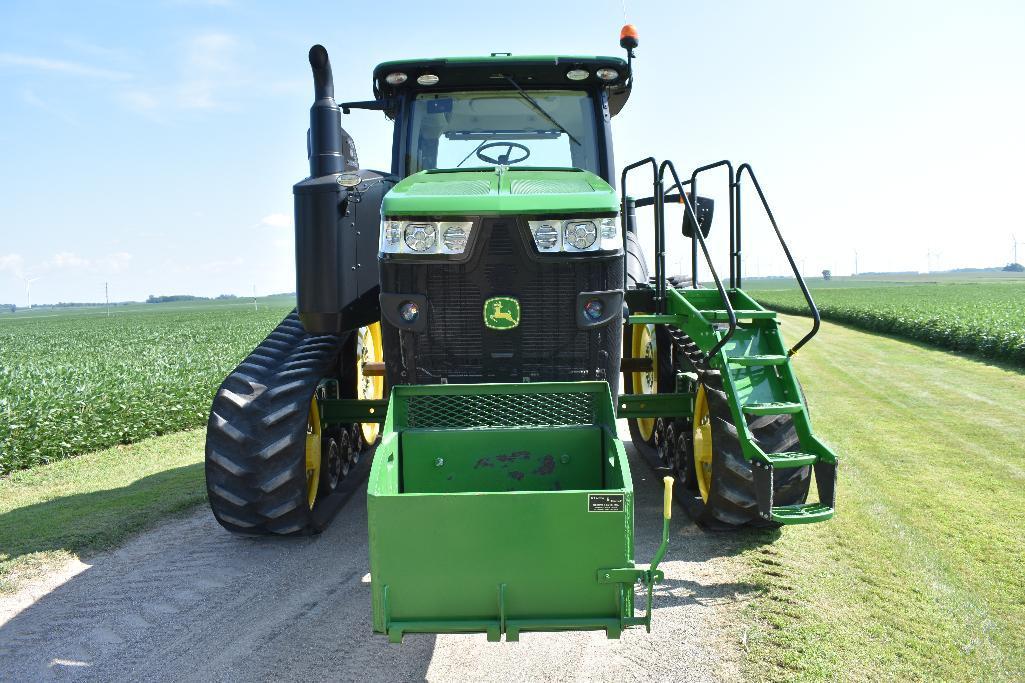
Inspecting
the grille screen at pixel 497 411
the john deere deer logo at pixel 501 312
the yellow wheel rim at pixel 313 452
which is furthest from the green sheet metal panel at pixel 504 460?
the yellow wheel rim at pixel 313 452

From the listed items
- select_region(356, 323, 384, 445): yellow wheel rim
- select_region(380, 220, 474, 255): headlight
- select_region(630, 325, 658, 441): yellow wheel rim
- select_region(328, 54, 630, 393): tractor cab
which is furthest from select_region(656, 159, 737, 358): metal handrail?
select_region(356, 323, 384, 445): yellow wheel rim

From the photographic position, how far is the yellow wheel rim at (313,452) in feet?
18.6

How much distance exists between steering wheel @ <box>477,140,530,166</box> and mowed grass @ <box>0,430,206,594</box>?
3.64 metres

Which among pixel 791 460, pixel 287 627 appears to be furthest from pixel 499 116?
pixel 287 627

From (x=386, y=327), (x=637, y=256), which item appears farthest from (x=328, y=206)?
(x=637, y=256)

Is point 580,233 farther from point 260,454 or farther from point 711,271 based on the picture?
point 260,454

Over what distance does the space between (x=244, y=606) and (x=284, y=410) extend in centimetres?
118

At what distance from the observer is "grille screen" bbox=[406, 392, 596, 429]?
443 centimetres

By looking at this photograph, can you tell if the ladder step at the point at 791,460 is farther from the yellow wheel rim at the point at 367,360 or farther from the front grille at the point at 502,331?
the yellow wheel rim at the point at 367,360

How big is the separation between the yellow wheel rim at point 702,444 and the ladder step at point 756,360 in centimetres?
69

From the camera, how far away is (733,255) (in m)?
5.91

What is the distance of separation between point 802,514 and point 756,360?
35.7 inches

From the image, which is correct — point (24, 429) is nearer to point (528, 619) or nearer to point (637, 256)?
point (637, 256)

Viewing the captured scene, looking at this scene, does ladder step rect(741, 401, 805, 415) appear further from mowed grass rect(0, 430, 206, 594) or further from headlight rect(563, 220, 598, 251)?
mowed grass rect(0, 430, 206, 594)
